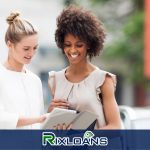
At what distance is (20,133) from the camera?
2547mm

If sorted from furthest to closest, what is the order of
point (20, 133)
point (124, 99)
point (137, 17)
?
point (124, 99) < point (137, 17) < point (20, 133)

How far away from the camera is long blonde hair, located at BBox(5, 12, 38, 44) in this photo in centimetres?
254

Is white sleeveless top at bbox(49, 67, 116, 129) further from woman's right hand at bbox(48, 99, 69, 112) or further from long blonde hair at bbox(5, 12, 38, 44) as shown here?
long blonde hair at bbox(5, 12, 38, 44)

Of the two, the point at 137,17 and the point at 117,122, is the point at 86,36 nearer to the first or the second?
the point at 117,122

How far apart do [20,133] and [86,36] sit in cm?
41

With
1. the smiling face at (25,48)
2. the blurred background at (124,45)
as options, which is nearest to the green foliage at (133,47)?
the blurred background at (124,45)

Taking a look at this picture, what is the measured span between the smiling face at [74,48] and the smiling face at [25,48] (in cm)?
12

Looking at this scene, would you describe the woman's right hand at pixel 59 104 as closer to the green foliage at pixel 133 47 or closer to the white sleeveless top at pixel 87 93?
the white sleeveless top at pixel 87 93

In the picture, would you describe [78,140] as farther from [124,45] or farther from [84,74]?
[124,45]

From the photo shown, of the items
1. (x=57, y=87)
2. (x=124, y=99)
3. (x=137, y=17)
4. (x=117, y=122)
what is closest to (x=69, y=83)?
(x=57, y=87)

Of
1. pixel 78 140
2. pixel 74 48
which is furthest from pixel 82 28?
pixel 78 140

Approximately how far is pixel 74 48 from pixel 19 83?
0.75 feet

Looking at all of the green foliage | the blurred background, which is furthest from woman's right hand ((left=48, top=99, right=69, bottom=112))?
the green foliage

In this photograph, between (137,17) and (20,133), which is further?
(137,17)
